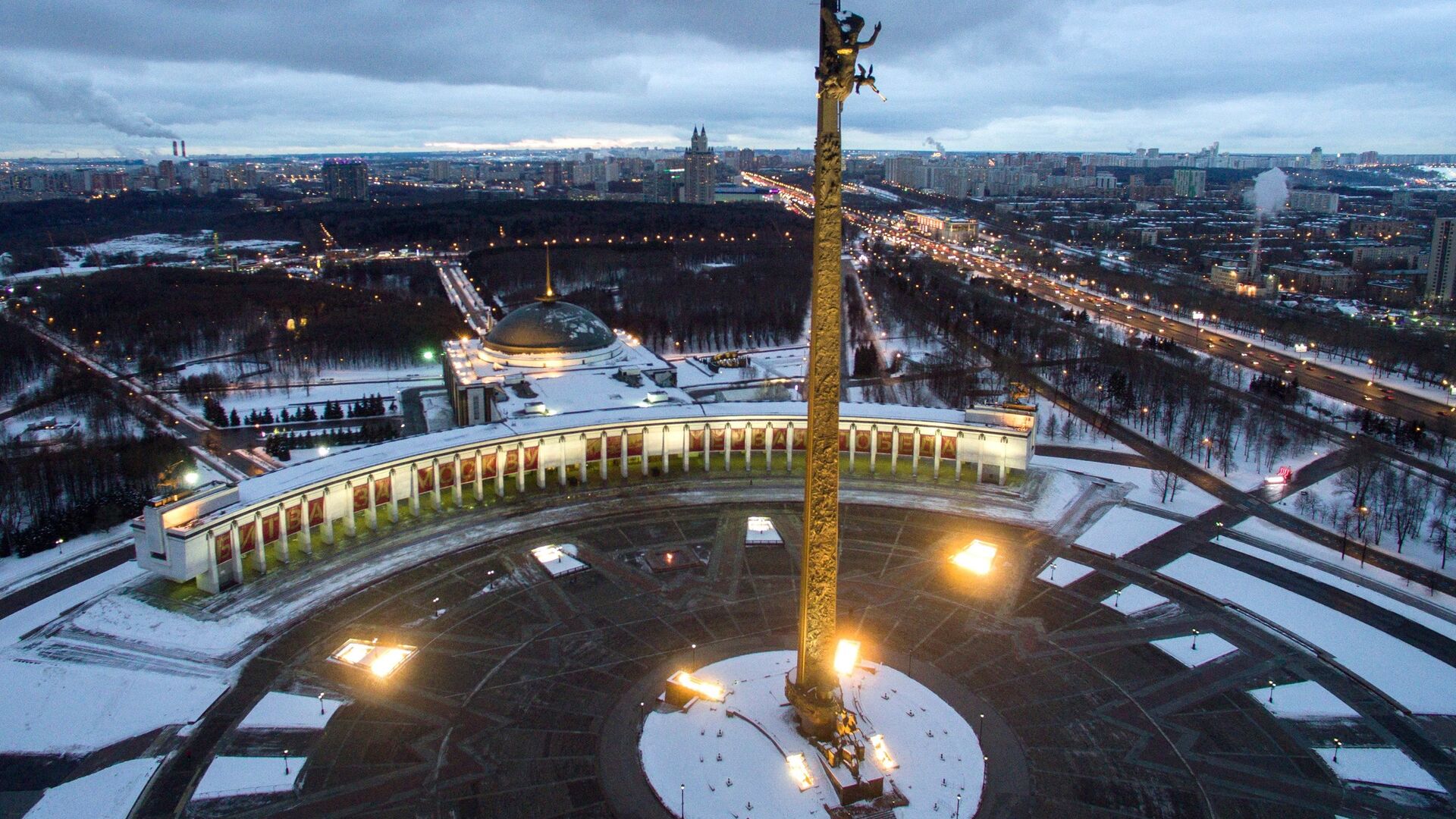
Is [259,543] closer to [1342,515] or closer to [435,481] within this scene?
[435,481]

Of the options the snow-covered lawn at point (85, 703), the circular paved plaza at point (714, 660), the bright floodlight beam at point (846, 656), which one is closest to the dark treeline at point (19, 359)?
the snow-covered lawn at point (85, 703)

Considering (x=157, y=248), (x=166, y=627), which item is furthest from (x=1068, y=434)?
(x=157, y=248)

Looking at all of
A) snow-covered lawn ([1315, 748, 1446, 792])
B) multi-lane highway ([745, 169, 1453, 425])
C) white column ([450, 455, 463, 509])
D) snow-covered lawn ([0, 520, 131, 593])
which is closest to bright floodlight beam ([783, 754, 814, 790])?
snow-covered lawn ([1315, 748, 1446, 792])

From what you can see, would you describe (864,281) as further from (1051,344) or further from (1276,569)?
(1276,569)

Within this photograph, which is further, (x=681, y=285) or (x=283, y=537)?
(x=681, y=285)

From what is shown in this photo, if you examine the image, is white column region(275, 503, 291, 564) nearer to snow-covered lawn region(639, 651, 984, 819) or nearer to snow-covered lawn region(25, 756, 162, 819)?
snow-covered lawn region(25, 756, 162, 819)

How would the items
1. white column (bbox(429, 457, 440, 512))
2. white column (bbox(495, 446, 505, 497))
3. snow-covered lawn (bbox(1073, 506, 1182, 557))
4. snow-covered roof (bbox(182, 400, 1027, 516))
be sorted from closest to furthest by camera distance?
1. snow-covered roof (bbox(182, 400, 1027, 516))
2. snow-covered lawn (bbox(1073, 506, 1182, 557))
3. white column (bbox(429, 457, 440, 512))
4. white column (bbox(495, 446, 505, 497))

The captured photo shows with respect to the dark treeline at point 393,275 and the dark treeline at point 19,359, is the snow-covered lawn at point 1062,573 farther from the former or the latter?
the dark treeline at point 393,275
